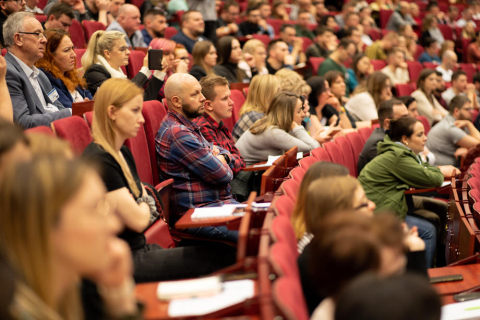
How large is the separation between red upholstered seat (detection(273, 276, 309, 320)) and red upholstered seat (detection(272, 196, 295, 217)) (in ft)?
0.85

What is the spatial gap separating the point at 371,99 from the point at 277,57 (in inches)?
27.5

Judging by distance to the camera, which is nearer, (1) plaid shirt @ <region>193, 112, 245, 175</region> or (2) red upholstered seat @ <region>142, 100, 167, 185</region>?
(2) red upholstered seat @ <region>142, 100, 167, 185</region>

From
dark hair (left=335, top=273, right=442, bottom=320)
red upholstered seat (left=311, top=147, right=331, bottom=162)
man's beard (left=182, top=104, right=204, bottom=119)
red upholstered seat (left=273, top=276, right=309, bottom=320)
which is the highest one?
dark hair (left=335, top=273, right=442, bottom=320)

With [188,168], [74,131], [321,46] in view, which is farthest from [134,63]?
[321,46]

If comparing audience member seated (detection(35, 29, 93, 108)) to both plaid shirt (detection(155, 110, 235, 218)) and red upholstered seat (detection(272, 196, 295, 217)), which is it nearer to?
plaid shirt (detection(155, 110, 235, 218))

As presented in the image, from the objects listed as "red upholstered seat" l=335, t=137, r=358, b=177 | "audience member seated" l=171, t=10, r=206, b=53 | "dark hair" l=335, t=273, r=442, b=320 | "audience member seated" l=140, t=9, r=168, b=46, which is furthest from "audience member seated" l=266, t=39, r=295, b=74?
"dark hair" l=335, t=273, r=442, b=320

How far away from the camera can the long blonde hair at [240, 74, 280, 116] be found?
233cm

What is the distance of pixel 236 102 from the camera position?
2518mm

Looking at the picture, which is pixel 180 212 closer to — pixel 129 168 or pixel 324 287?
pixel 129 168

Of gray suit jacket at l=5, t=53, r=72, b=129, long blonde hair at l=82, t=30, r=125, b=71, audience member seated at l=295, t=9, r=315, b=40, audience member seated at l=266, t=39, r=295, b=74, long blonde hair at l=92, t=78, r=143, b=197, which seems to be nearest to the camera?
long blonde hair at l=92, t=78, r=143, b=197

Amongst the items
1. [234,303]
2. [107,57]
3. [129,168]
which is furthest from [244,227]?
[107,57]

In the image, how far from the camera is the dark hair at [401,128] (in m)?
1.89

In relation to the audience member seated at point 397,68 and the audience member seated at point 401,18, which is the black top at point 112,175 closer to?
the audience member seated at point 397,68

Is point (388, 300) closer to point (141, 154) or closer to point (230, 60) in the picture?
point (141, 154)
